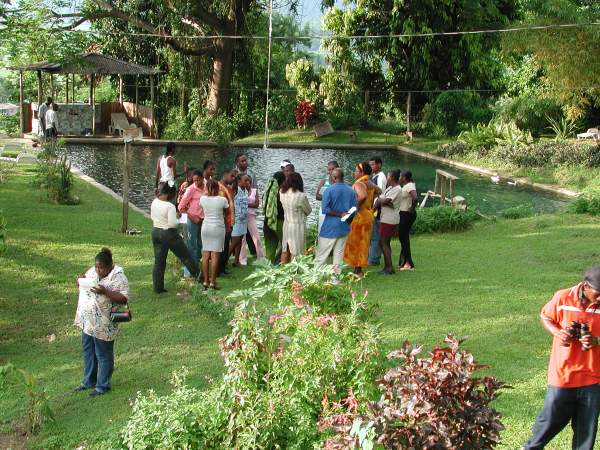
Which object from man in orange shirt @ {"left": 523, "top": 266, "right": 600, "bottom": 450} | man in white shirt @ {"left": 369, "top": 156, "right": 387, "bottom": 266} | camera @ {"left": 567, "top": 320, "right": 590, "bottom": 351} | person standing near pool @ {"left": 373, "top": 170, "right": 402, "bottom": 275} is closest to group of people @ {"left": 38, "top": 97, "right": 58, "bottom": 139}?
man in white shirt @ {"left": 369, "top": 156, "right": 387, "bottom": 266}

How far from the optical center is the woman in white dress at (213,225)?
9984mm

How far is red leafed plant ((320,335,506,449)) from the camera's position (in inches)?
160

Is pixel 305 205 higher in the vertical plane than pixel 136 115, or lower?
lower

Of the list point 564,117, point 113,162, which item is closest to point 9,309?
point 113,162

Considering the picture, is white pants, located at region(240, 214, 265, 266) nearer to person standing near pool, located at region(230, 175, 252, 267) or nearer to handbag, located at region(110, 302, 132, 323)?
person standing near pool, located at region(230, 175, 252, 267)

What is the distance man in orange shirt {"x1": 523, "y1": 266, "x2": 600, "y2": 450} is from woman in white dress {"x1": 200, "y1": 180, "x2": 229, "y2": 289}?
542 centimetres

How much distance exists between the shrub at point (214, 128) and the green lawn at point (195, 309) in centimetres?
1523

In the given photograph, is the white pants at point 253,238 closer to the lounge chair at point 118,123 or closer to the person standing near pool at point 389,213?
the person standing near pool at point 389,213

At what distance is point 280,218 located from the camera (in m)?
11.2

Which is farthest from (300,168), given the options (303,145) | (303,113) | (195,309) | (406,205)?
(195,309)

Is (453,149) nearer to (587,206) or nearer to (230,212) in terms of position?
(587,206)

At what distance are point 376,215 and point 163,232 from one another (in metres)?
3.00

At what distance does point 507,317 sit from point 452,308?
671mm

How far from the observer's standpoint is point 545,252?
39.9 feet
